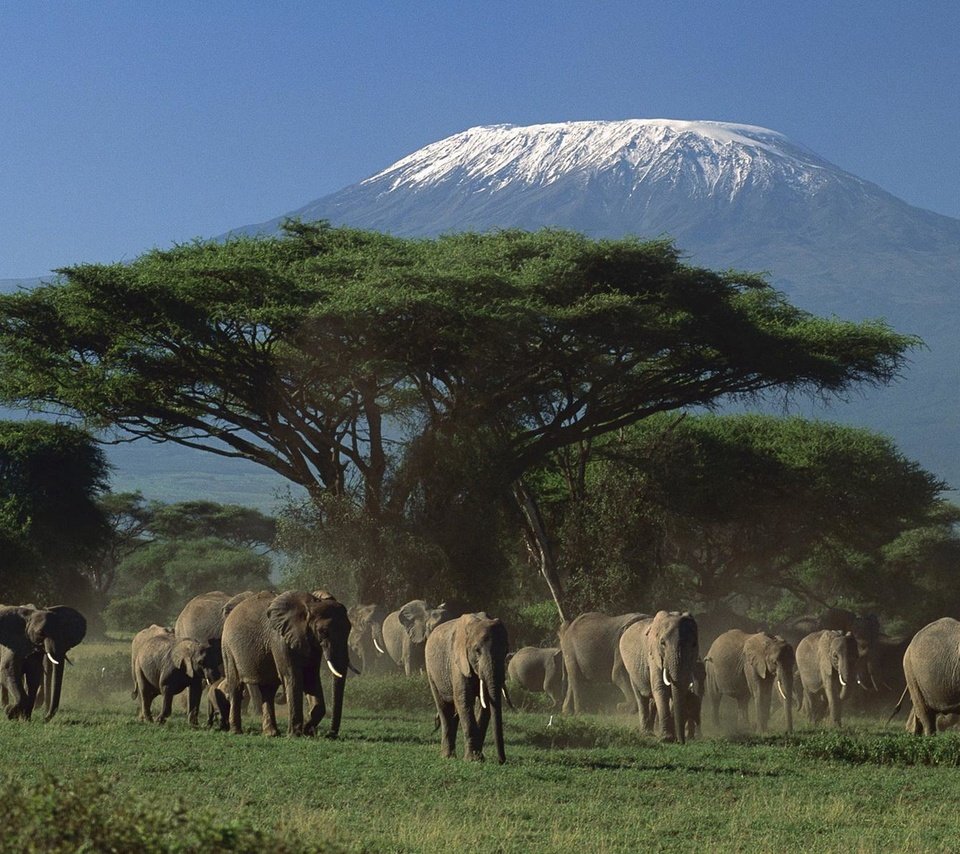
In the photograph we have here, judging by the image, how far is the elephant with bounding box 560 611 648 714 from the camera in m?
27.5

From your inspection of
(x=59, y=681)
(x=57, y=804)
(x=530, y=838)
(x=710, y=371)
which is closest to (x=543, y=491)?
(x=710, y=371)

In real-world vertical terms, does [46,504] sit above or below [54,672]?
above

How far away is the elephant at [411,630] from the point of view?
102 ft

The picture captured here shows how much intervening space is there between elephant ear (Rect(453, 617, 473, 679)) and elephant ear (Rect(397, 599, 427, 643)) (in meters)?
13.0

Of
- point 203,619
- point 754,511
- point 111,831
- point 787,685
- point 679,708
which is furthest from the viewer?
point 754,511

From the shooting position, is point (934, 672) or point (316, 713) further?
point (934, 672)

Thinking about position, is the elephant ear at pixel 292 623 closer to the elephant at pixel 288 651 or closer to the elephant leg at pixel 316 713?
the elephant at pixel 288 651

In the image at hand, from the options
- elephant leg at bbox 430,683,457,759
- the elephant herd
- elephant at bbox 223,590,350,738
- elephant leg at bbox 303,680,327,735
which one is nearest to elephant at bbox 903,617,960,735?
the elephant herd

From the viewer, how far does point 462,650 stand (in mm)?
17844

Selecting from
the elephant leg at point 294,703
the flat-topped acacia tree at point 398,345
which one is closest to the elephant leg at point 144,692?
the elephant leg at point 294,703

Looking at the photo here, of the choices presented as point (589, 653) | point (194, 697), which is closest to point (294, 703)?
point (194, 697)

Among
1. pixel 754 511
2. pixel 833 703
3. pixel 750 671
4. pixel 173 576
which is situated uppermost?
pixel 754 511

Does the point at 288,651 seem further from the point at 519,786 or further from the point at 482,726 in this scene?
the point at 519,786

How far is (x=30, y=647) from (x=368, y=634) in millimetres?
14307
